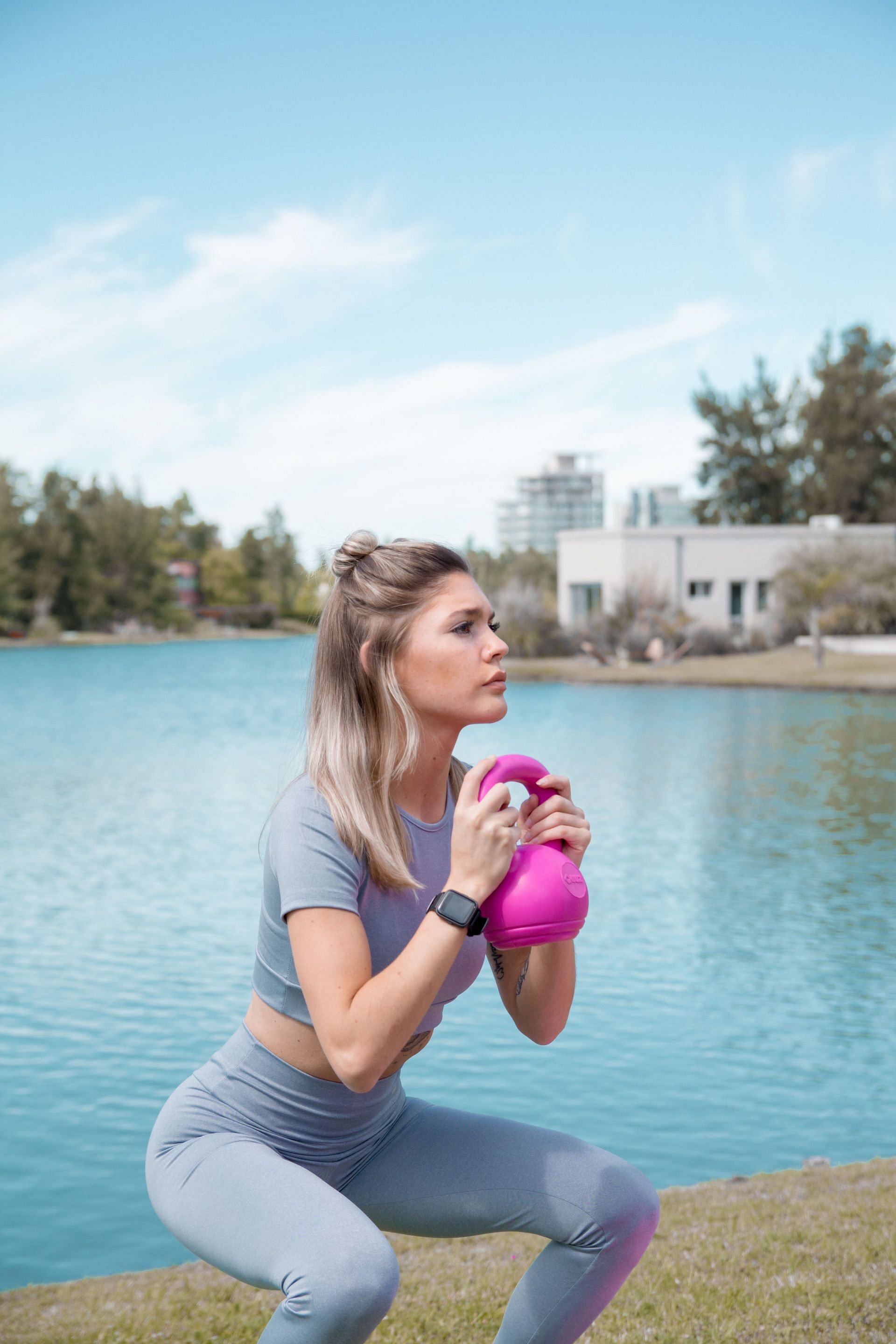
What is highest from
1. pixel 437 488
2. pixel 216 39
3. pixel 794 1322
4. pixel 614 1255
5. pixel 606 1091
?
pixel 216 39

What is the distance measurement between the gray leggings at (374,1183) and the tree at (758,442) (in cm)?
5632

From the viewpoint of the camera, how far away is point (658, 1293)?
3.31 metres

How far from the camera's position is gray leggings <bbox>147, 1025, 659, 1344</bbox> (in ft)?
6.18

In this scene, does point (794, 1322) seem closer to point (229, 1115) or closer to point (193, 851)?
point (229, 1115)

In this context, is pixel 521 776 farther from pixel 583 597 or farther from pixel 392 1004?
pixel 583 597

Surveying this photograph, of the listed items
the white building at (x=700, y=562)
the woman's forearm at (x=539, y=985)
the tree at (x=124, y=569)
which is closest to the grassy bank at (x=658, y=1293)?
the woman's forearm at (x=539, y=985)

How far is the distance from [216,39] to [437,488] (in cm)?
2698

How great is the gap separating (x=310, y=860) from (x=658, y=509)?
9451cm

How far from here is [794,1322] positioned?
3.05 m

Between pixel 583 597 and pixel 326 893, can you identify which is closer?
pixel 326 893

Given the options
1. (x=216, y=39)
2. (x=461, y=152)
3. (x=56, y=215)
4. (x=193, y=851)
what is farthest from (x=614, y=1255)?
(x=56, y=215)

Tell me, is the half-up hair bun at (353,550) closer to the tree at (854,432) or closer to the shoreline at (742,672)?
the shoreline at (742,672)

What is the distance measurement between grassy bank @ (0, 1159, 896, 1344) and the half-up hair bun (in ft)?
6.36

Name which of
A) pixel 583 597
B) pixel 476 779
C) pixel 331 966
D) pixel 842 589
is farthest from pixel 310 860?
pixel 583 597
